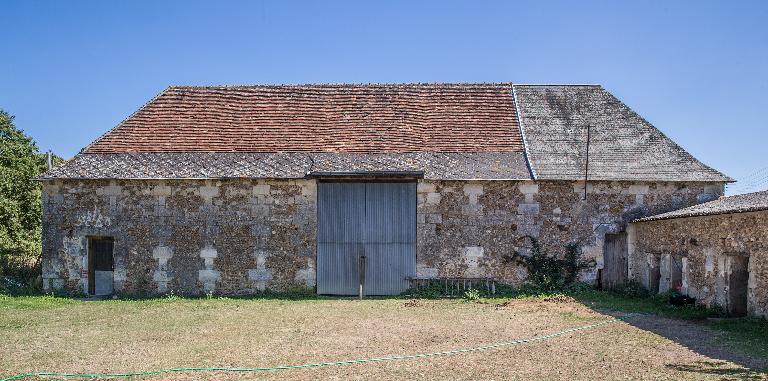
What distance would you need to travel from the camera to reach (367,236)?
50.0 ft

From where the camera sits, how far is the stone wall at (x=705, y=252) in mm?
10359

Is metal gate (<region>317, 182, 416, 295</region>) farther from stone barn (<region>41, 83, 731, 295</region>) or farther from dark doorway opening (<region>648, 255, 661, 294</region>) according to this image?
dark doorway opening (<region>648, 255, 661, 294</region>)

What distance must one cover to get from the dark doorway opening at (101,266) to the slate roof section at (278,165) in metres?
1.74

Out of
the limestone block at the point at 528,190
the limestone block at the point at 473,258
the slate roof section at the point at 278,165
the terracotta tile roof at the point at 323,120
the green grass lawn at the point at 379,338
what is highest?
the terracotta tile roof at the point at 323,120

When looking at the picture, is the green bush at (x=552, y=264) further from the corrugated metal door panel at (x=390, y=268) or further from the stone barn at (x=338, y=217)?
the corrugated metal door panel at (x=390, y=268)

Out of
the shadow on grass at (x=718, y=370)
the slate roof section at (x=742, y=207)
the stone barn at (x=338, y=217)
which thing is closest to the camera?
the shadow on grass at (x=718, y=370)

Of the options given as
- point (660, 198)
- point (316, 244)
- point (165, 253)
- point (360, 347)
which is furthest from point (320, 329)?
point (660, 198)

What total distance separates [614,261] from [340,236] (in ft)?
22.5

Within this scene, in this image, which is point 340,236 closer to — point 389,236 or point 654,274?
point 389,236

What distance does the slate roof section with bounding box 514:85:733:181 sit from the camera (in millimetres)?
15172

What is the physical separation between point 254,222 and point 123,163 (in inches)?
148

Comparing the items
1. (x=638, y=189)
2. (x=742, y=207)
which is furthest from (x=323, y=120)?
(x=742, y=207)

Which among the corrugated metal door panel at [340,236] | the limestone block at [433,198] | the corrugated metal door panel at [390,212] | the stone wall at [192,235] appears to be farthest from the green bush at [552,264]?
the stone wall at [192,235]

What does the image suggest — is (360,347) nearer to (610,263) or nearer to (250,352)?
(250,352)
